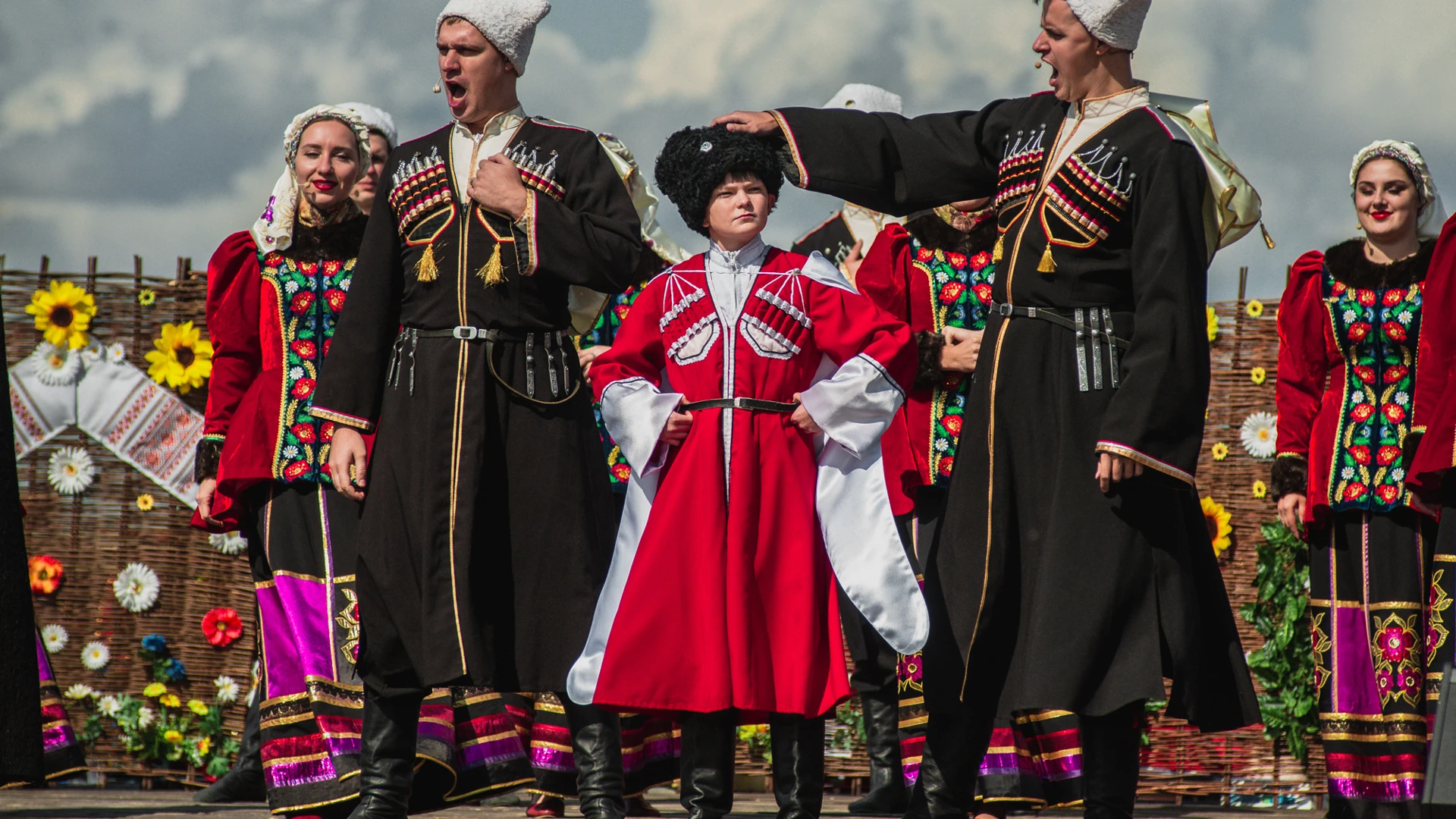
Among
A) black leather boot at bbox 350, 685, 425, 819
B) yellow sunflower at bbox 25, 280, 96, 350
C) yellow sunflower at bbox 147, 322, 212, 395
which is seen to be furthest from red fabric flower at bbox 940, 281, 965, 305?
yellow sunflower at bbox 25, 280, 96, 350

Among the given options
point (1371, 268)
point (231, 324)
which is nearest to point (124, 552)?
point (231, 324)

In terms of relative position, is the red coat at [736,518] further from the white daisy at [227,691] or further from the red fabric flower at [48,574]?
the red fabric flower at [48,574]

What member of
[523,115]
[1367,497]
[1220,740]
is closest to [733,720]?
[523,115]

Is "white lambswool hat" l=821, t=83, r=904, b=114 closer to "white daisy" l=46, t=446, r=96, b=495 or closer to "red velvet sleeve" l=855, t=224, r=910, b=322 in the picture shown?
"red velvet sleeve" l=855, t=224, r=910, b=322

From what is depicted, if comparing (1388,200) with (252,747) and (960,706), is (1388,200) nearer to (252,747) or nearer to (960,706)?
(960,706)

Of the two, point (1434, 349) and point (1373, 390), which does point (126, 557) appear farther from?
point (1434, 349)

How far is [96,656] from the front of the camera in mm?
7875

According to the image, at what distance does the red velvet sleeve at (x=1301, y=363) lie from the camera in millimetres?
6117

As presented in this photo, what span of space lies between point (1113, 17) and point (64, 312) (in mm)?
5375

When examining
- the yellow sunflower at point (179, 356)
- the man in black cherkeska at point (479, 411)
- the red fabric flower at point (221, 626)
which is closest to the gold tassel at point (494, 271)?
the man in black cherkeska at point (479, 411)

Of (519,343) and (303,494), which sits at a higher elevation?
(519,343)

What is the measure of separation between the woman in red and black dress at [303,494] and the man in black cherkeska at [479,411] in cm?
58

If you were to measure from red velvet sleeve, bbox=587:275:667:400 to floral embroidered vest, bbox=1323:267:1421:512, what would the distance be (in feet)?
8.36

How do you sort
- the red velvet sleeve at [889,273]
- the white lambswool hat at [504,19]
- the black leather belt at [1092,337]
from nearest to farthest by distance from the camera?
the black leather belt at [1092,337] → the white lambswool hat at [504,19] → the red velvet sleeve at [889,273]
